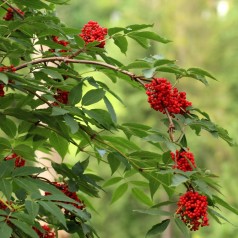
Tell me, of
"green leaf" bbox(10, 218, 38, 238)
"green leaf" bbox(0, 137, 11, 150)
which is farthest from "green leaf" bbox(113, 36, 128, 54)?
"green leaf" bbox(10, 218, 38, 238)

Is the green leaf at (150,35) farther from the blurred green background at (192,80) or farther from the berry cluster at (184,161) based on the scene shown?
the blurred green background at (192,80)

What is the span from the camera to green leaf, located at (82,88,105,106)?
5.86 ft

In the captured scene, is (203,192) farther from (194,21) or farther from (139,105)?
(194,21)

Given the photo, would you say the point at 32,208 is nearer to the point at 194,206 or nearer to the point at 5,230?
the point at 5,230

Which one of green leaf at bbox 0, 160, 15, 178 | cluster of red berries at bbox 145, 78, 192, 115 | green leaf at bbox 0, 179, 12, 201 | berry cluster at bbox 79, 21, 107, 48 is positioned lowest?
green leaf at bbox 0, 179, 12, 201

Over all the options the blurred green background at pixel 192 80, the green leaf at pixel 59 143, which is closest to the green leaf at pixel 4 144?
the green leaf at pixel 59 143

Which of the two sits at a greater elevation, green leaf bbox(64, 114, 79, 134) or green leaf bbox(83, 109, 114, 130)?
green leaf bbox(83, 109, 114, 130)

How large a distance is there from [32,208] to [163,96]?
0.41m

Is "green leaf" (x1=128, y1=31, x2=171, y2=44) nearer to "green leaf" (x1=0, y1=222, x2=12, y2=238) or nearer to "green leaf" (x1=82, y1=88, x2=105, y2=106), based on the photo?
"green leaf" (x1=82, y1=88, x2=105, y2=106)

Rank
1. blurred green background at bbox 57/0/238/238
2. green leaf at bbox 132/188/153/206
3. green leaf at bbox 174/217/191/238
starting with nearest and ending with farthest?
green leaf at bbox 174/217/191/238 → green leaf at bbox 132/188/153/206 → blurred green background at bbox 57/0/238/238

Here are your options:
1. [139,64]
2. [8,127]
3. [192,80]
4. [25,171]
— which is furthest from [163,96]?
[192,80]

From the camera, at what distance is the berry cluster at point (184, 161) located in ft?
5.35

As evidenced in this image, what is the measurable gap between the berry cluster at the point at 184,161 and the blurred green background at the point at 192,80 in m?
11.1

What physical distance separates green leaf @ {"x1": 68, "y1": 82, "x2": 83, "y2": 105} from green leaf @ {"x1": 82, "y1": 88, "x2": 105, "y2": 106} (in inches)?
1.6
